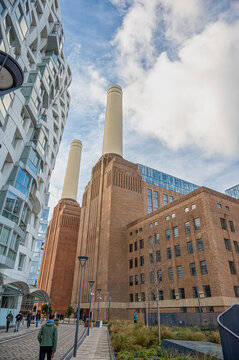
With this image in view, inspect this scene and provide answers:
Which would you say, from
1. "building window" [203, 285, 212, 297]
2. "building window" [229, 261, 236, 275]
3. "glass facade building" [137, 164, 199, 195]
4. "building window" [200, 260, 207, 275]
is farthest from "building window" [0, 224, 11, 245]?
"glass facade building" [137, 164, 199, 195]

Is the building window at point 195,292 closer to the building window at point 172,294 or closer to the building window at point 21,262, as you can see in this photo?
the building window at point 172,294

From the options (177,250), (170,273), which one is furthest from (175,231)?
(170,273)

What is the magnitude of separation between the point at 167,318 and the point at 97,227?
3612 cm

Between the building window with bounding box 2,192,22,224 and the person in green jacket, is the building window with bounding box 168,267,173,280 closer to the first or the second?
the building window with bounding box 2,192,22,224

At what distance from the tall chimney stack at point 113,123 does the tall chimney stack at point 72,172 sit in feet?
90.1

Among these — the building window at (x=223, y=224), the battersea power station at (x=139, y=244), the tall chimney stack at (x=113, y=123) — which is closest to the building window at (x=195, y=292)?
the battersea power station at (x=139, y=244)

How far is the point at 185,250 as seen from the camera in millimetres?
41156

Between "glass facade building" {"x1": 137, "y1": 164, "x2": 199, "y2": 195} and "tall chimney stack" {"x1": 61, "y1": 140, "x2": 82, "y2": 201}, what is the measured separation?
28.8m

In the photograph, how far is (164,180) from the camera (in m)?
90.2

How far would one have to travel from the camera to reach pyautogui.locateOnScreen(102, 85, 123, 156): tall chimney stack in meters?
76.7

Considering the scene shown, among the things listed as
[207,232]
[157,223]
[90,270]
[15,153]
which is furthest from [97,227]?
[15,153]

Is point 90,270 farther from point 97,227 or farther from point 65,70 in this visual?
point 65,70

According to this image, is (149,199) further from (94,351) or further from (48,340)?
(48,340)

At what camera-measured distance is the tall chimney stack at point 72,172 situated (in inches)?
3829
